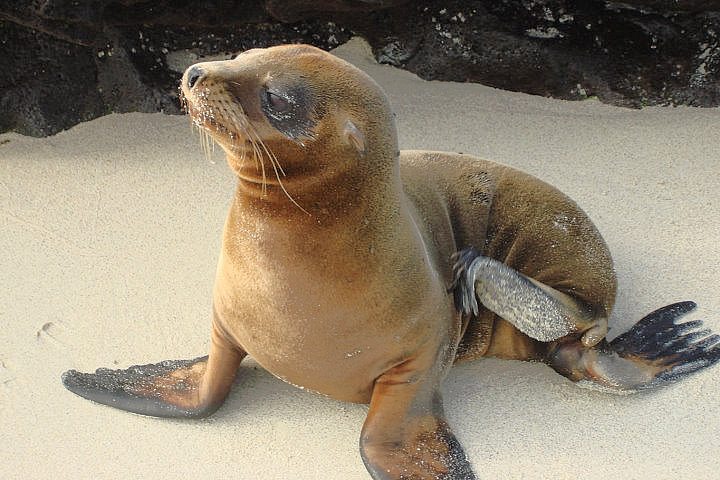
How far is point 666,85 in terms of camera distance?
5113 millimetres

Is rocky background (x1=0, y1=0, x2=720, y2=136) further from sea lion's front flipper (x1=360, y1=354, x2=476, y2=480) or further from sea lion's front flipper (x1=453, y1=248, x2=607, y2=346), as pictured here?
sea lion's front flipper (x1=360, y1=354, x2=476, y2=480)

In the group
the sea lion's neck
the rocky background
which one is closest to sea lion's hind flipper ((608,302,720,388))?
the sea lion's neck

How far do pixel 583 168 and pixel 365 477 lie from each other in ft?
7.34

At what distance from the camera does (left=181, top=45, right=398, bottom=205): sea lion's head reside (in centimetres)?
259

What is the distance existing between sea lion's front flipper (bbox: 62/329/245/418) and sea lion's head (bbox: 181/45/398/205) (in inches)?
32.6

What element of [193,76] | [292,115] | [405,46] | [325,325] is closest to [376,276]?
[325,325]

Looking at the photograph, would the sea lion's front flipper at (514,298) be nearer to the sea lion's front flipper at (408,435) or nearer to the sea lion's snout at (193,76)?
the sea lion's front flipper at (408,435)

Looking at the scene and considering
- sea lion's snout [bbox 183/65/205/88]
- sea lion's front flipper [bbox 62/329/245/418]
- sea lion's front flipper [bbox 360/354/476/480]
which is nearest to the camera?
sea lion's snout [bbox 183/65/205/88]

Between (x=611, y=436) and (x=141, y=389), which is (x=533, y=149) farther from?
(x=141, y=389)

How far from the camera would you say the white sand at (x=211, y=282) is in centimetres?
319

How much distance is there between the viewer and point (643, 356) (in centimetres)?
353

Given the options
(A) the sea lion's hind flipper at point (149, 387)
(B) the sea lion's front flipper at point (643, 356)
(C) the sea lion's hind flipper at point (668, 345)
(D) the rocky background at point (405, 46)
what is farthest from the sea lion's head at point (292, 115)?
(D) the rocky background at point (405, 46)

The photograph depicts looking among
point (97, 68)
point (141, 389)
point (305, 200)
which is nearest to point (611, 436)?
point (305, 200)

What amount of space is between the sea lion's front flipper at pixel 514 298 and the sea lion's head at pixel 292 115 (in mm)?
635
